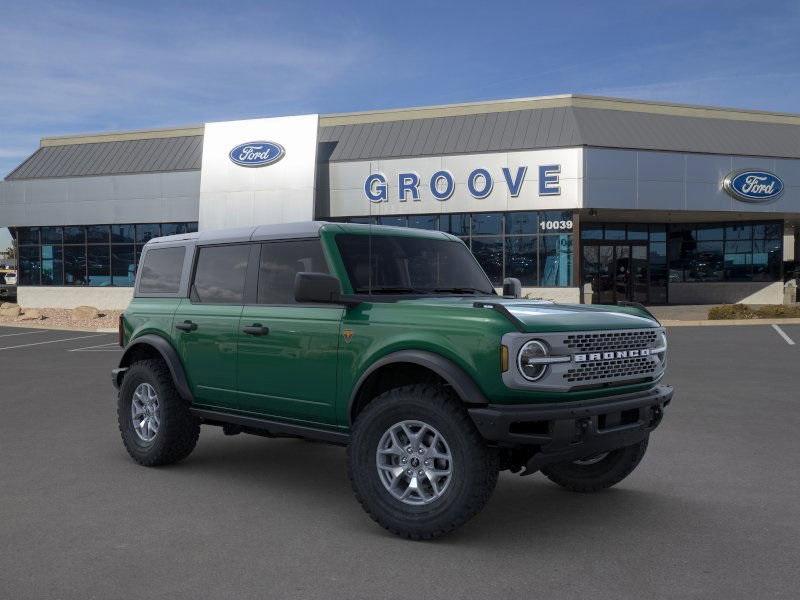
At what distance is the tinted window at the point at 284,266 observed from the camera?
580cm

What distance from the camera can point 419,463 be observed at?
4.79 m

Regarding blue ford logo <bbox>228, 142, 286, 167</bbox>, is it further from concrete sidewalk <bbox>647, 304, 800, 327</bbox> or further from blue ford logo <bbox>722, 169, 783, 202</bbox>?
blue ford logo <bbox>722, 169, 783, 202</bbox>

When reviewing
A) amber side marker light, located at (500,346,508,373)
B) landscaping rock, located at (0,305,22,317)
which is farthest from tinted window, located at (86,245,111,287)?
amber side marker light, located at (500,346,508,373)

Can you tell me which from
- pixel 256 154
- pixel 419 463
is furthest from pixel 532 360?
pixel 256 154

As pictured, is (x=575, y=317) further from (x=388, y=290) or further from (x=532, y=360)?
(x=388, y=290)

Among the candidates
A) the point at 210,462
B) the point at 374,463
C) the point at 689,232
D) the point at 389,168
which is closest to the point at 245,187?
the point at 389,168

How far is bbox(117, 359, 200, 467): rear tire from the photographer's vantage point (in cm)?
654

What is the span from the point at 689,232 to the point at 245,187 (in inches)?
780

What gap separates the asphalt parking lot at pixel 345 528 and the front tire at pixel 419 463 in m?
0.18

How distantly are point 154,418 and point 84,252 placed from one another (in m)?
32.0

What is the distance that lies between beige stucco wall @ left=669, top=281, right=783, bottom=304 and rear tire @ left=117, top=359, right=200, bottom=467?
32.5 m

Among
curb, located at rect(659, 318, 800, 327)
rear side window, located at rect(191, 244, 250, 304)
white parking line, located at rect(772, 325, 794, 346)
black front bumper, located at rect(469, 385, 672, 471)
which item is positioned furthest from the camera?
curb, located at rect(659, 318, 800, 327)

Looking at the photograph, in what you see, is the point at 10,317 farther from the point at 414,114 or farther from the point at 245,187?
the point at 414,114

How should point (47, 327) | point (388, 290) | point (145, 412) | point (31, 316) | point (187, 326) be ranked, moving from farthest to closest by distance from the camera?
point (31, 316), point (47, 327), point (145, 412), point (187, 326), point (388, 290)
